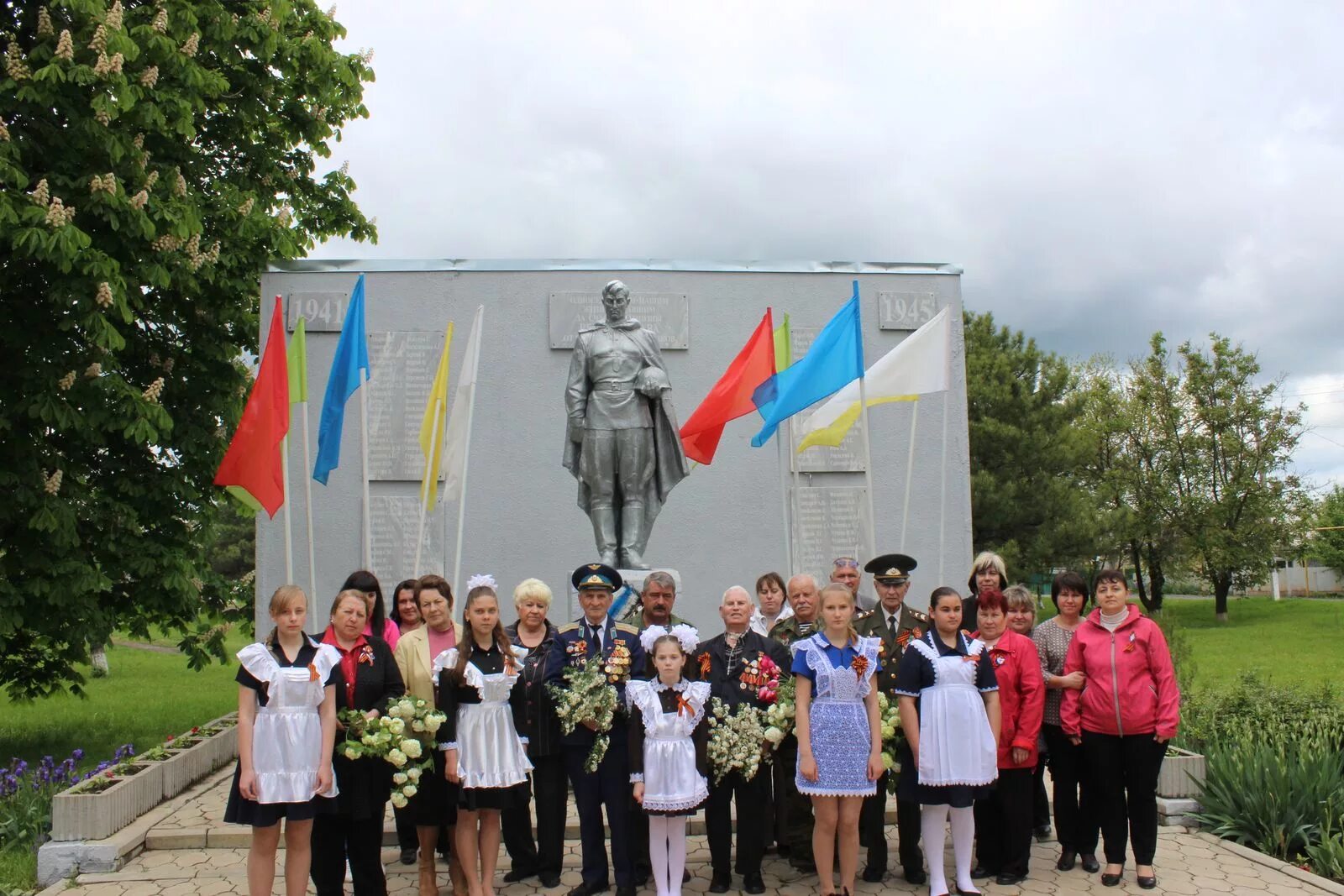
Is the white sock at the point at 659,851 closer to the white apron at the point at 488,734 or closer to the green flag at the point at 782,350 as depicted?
the white apron at the point at 488,734

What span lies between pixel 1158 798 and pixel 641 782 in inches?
133

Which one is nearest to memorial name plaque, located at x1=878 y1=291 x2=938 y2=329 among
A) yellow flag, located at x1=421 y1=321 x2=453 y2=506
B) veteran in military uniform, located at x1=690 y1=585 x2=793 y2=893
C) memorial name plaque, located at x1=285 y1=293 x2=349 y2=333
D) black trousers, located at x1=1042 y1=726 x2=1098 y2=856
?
yellow flag, located at x1=421 y1=321 x2=453 y2=506

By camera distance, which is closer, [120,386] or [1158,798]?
[1158,798]

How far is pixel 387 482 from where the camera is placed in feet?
31.1

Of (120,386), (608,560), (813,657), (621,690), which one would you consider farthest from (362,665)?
(120,386)

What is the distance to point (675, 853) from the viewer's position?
14.4 feet

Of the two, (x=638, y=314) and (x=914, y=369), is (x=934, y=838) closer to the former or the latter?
(x=914, y=369)

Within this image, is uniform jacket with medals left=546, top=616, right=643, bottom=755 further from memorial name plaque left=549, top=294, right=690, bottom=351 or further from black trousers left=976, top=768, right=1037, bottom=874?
memorial name plaque left=549, top=294, right=690, bottom=351

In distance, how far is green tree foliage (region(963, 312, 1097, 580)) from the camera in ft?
58.8

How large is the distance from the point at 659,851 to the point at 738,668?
810 mm

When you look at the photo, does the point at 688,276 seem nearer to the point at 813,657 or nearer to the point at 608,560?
the point at 608,560

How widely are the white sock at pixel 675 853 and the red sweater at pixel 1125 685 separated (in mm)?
1864

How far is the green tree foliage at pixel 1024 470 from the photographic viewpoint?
1792 centimetres

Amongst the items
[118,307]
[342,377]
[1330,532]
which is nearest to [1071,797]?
[342,377]
